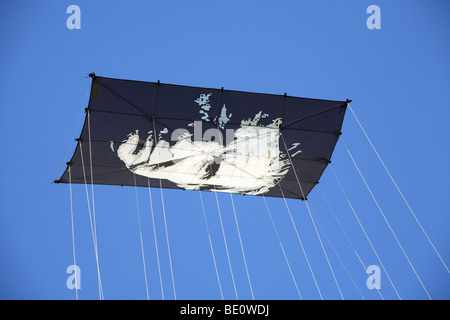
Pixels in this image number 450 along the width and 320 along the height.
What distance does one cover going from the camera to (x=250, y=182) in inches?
502

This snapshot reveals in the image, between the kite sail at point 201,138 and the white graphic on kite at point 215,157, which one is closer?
the kite sail at point 201,138

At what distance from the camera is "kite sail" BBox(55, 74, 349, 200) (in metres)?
10.5

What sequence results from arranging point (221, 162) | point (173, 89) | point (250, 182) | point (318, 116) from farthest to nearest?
1. point (250, 182)
2. point (221, 162)
3. point (318, 116)
4. point (173, 89)

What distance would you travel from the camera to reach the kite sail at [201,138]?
34.3ft

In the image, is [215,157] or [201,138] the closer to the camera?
[201,138]

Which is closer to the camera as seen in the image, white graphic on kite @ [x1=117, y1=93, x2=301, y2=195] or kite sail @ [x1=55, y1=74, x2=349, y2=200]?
kite sail @ [x1=55, y1=74, x2=349, y2=200]

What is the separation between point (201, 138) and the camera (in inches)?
442
